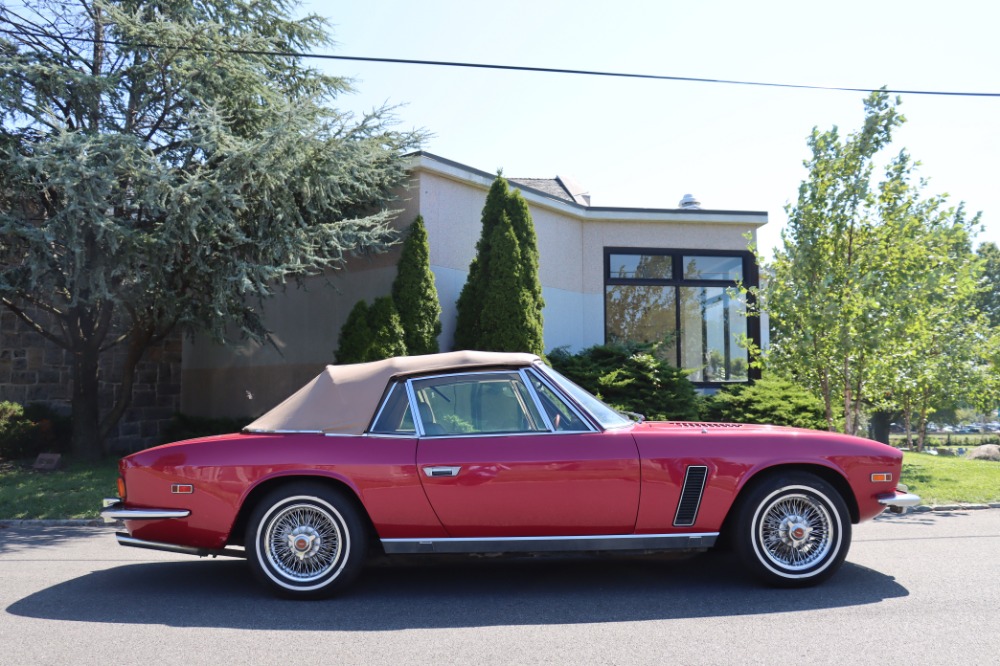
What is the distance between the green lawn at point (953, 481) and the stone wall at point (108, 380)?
12913mm

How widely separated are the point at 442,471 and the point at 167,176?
21.8ft

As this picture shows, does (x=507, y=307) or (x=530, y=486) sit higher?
(x=507, y=307)

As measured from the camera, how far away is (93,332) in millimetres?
13023

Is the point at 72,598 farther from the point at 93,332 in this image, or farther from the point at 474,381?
the point at 93,332

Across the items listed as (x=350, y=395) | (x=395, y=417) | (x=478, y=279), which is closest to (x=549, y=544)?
(x=395, y=417)

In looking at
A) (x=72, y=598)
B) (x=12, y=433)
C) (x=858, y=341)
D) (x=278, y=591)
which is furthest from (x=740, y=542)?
(x=12, y=433)

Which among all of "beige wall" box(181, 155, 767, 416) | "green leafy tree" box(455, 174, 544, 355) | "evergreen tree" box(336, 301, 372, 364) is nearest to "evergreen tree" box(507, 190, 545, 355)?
"green leafy tree" box(455, 174, 544, 355)

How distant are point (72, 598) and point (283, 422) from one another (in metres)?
1.65

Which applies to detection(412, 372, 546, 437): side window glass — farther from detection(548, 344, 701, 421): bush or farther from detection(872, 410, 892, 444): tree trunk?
detection(872, 410, 892, 444): tree trunk

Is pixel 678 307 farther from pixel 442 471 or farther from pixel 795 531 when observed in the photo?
pixel 442 471

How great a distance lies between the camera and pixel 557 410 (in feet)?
16.9

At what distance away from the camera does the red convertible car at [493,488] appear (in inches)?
193

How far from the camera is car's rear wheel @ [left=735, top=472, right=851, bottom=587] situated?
4.97m

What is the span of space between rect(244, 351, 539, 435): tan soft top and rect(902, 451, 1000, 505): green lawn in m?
6.18
